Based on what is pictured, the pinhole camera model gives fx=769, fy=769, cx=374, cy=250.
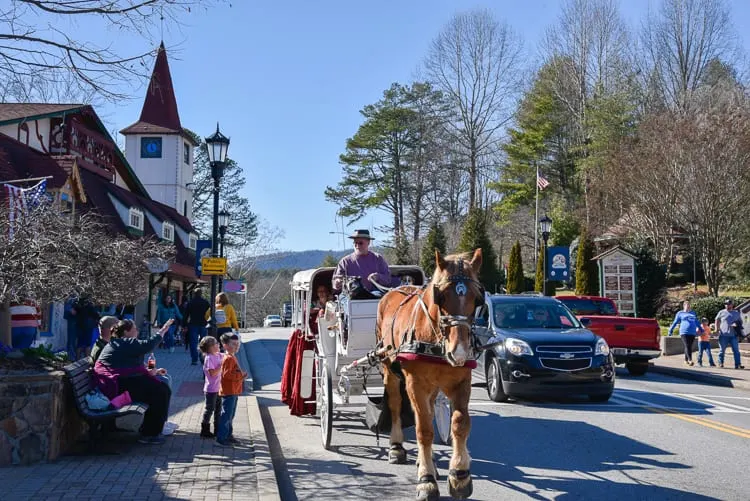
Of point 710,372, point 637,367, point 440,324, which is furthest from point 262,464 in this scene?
point 710,372

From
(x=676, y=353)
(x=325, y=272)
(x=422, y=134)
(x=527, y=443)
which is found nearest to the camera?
(x=527, y=443)

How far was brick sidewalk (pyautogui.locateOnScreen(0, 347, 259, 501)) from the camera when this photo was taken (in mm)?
6648

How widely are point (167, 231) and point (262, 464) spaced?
112 feet

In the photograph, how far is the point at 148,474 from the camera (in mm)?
7434

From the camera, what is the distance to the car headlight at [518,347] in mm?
12891

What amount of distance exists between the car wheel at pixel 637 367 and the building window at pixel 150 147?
43.9 metres

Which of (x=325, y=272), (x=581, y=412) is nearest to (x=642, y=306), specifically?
(x=581, y=412)

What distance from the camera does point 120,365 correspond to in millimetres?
9148

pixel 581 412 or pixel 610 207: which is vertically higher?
pixel 610 207

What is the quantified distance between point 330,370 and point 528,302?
6579mm

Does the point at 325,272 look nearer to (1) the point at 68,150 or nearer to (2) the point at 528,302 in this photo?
(2) the point at 528,302

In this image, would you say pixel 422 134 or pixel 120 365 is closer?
pixel 120 365

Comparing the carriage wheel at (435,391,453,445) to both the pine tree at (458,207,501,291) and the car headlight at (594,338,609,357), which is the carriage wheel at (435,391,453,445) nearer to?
the car headlight at (594,338,609,357)

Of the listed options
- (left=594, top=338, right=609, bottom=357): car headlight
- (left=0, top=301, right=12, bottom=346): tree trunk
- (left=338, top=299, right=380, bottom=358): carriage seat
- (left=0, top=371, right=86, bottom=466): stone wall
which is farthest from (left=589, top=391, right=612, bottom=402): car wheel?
(left=0, top=301, right=12, bottom=346): tree trunk
